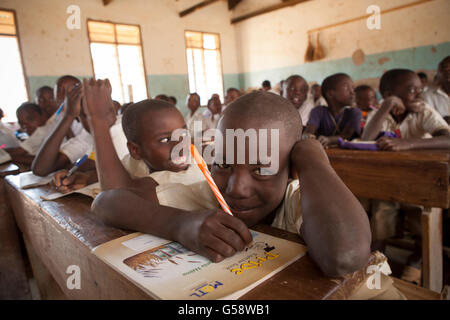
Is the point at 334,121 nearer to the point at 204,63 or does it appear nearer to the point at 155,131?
the point at 155,131

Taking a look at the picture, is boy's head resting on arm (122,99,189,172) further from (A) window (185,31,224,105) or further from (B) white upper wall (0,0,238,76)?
(A) window (185,31,224,105)

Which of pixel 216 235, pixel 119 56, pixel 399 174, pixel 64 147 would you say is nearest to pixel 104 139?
pixel 216 235

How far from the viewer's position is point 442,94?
3.25 m

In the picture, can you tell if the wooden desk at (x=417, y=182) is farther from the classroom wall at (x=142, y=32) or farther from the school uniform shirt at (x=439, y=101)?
the classroom wall at (x=142, y=32)

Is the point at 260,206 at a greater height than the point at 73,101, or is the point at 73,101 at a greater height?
the point at 73,101

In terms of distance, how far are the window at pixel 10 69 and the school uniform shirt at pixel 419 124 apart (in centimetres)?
691

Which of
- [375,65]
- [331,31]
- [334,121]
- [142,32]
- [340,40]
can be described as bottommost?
[334,121]

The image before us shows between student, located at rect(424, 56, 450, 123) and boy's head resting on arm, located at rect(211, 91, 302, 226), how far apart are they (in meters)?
3.26

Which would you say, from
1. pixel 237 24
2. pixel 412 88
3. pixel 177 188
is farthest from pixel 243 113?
pixel 237 24

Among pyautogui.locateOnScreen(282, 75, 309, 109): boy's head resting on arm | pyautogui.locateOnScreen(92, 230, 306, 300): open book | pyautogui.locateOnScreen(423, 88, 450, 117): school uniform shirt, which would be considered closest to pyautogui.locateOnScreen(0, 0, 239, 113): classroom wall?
pyautogui.locateOnScreen(282, 75, 309, 109): boy's head resting on arm

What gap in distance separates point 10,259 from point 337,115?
2727 mm

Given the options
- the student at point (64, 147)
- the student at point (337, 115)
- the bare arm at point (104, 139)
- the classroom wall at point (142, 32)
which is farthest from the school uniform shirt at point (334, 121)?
the classroom wall at point (142, 32)

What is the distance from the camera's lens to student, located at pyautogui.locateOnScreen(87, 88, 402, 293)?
52cm

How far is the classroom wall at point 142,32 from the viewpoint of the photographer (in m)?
6.41
